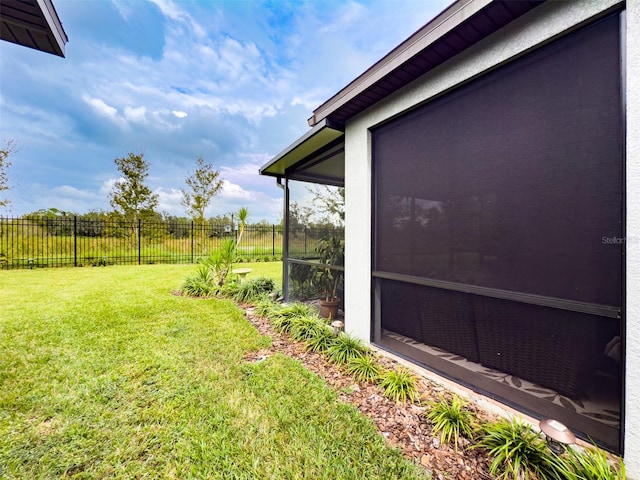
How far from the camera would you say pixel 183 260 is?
43.3ft

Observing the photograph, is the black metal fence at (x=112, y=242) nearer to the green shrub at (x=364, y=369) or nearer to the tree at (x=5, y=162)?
the tree at (x=5, y=162)

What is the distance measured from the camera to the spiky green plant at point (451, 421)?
1931mm

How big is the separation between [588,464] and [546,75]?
8.64 feet

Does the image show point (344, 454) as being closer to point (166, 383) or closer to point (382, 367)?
point (382, 367)

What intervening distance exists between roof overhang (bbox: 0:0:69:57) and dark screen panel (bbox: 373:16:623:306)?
3424mm

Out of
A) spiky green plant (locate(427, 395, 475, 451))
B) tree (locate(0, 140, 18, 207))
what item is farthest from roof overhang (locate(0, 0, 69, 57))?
tree (locate(0, 140, 18, 207))

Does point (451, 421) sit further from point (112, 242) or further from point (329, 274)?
point (112, 242)

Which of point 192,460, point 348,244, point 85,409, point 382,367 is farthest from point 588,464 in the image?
point 85,409

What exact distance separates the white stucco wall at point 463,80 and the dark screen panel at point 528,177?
118 mm

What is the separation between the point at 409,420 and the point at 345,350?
3.75 ft

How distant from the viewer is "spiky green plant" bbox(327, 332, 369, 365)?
10.2 ft

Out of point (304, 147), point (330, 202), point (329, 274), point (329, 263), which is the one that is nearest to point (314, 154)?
point (304, 147)

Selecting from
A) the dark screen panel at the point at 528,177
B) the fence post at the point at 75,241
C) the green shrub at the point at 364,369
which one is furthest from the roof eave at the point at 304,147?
the fence post at the point at 75,241

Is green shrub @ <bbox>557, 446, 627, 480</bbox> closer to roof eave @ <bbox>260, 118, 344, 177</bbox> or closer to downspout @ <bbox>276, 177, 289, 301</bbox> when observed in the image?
roof eave @ <bbox>260, 118, 344, 177</bbox>
